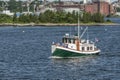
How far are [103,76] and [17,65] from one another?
1537cm

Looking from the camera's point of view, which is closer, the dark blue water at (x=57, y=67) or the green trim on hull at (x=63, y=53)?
the dark blue water at (x=57, y=67)

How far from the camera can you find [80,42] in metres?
82.9

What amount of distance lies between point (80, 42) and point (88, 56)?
223 centimetres

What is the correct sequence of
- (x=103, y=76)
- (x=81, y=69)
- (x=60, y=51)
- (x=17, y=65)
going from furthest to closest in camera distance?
(x=60, y=51), (x=17, y=65), (x=81, y=69), (x=103, y=76)

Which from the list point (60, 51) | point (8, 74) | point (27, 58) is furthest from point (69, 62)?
point (8, 74)

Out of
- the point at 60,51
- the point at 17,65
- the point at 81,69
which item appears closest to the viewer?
the point at 81,69

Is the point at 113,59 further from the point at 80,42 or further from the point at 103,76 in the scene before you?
the point at 103,76

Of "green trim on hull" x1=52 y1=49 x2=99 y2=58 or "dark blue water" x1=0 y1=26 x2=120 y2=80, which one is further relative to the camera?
"green trim on hull" x1=52 y1=49 x2=99 y2=58

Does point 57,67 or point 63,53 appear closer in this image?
point 57,67

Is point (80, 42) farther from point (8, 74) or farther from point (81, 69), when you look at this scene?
point (8, 74)

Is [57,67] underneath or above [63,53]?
underneath

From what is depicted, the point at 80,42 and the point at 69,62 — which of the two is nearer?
the point at 69,62

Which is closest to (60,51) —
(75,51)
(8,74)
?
(75,51)

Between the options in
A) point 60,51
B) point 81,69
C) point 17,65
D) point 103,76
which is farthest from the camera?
point 60,51
